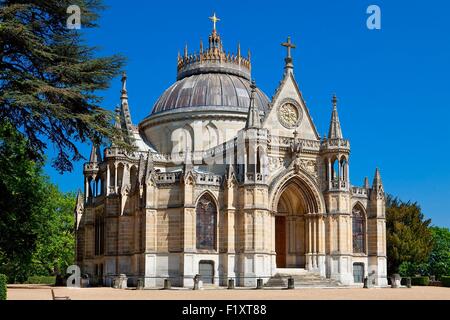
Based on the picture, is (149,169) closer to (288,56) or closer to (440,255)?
(288,56)

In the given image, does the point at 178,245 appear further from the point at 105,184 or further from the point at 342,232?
the point at 342,232

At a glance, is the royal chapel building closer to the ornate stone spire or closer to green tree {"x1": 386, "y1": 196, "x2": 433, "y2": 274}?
the ornate stone spire

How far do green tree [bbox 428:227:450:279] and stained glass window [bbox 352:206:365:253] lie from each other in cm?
2512

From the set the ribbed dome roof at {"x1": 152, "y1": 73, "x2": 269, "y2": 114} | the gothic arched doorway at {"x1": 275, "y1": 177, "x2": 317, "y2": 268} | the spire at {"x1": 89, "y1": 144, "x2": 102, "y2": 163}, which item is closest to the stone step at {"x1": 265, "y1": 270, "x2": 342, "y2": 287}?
the gothic arched doorway at {"x1": 275, "y1": 177, "x2": 317, "y2": 268}

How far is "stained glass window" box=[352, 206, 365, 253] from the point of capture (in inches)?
2141

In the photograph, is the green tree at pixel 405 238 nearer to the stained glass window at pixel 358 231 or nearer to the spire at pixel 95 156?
the stained glass window at pixel 358 231

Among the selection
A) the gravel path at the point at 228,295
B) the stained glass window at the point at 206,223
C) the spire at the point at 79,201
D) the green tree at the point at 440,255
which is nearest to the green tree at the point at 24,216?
the gravel path at the point at 228,295

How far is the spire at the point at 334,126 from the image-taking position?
5359 centimetres

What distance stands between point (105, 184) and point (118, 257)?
6.79 meters

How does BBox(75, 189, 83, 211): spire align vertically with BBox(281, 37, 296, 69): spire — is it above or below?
below

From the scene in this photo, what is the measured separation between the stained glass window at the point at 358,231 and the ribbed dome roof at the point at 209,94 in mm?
12285

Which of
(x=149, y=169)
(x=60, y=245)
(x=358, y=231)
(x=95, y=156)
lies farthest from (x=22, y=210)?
(x=358, y=231)

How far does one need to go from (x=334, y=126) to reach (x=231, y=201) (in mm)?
11383

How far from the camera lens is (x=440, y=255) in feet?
273
